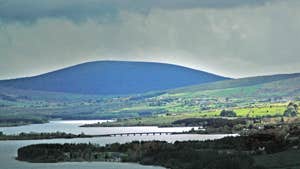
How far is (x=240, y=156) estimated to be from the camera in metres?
106

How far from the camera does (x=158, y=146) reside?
131m

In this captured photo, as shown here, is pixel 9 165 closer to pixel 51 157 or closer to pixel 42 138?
pixel 51 157

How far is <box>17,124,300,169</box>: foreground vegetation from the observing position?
103 m

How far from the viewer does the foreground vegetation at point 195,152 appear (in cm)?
10269

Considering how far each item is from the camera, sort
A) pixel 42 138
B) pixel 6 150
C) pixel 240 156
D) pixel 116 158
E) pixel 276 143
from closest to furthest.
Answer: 1. pixel 240 156
2. pixel 276 143
3. pixel 116 158
4. pixel 6 150
5. pixel 42 138

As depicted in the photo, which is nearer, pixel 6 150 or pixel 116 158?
pixel 116 158

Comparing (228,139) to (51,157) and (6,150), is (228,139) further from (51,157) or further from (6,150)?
(6,150)

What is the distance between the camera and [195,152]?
114 meters

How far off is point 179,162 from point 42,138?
288ft

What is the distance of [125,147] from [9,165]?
26186mm

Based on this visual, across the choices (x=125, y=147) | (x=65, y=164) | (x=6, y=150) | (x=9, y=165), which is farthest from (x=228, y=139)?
(x=6, y=150)

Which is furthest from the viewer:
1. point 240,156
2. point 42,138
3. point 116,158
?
point 42,138

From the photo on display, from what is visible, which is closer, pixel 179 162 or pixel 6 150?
pixel 179 162

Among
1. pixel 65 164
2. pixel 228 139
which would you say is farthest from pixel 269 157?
pixel 65 164
